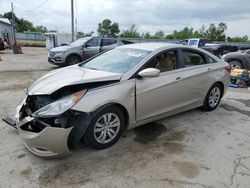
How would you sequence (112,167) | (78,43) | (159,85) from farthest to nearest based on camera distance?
(78,43), (159,85), (112,167)

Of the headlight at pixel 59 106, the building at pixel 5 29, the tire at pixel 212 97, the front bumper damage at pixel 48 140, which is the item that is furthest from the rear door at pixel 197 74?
the building at pixel 5 29

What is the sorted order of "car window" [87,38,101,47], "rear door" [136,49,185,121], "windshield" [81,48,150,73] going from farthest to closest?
"car window" [87,38,101,47], "windshield" [81,48,150,73], "rear door" [136,49,185,121]

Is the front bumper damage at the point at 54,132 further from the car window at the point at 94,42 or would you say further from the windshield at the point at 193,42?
the windshield at the point at 193,42

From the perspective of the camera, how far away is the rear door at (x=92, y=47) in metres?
10.5

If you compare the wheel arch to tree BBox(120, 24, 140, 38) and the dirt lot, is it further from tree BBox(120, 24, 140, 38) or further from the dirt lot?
tree BBox(120, 24, 140, 38)

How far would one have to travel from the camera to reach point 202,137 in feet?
12.1

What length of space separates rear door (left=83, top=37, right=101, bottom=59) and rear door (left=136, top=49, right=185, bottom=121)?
710 cm

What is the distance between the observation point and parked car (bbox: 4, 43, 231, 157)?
8.84ft

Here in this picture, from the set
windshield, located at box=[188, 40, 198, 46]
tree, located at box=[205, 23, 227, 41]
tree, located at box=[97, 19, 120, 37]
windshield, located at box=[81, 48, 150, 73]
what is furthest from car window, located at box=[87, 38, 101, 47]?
tree, located at box=[97, 19, 120, 37]

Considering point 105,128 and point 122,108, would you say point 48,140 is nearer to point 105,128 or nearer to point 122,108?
point 105,128

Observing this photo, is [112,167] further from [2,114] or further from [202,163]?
[2,114]

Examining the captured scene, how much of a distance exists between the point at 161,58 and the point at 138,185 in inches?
85.0

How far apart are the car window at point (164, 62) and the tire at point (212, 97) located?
4.19 ft

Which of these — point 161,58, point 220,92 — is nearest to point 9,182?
point 161,58
